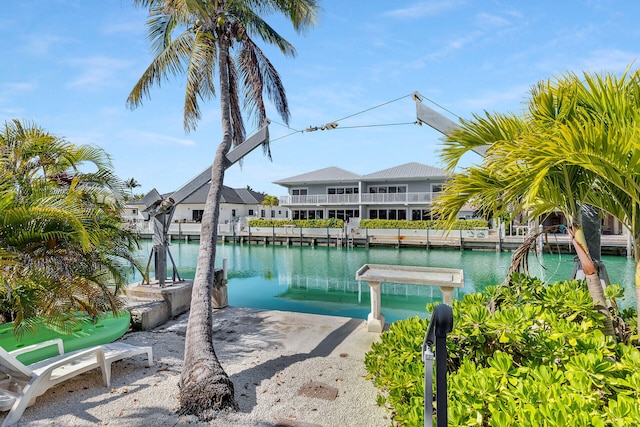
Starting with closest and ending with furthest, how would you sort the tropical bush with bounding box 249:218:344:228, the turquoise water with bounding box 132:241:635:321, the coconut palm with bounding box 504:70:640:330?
the coconut palm with bounding box 504:70:640:330 → the turquoise water with bounding box 132:241:635:321 → the tropical bush with bounding box 249:218:344:228

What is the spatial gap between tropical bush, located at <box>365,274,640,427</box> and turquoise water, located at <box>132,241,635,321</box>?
3.27 metres

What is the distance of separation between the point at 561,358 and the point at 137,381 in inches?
189

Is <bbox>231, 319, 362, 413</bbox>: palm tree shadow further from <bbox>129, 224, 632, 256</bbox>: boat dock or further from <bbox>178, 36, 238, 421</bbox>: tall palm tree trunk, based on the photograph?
<bbox>129, 224, 632, 256</bbox>: boat dock

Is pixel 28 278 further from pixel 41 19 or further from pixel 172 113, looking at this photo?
pixel 172 113

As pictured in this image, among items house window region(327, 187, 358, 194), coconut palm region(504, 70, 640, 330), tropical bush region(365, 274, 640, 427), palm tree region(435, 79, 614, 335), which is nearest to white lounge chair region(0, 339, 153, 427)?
tropical bush region(365, 274, 640, 427)

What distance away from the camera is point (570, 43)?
5980 mm

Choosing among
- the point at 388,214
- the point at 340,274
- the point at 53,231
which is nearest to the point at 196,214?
the point at 388,214

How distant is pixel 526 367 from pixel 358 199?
100 ft

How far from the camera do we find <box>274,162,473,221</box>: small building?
1249 inches

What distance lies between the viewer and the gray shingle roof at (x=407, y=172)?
31.5 meters

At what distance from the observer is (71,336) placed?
201 inches

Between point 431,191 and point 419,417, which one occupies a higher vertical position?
point 431,191

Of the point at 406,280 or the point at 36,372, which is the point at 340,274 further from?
the point at 36,372

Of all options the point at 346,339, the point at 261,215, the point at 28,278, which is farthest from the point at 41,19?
the point at 261,215
